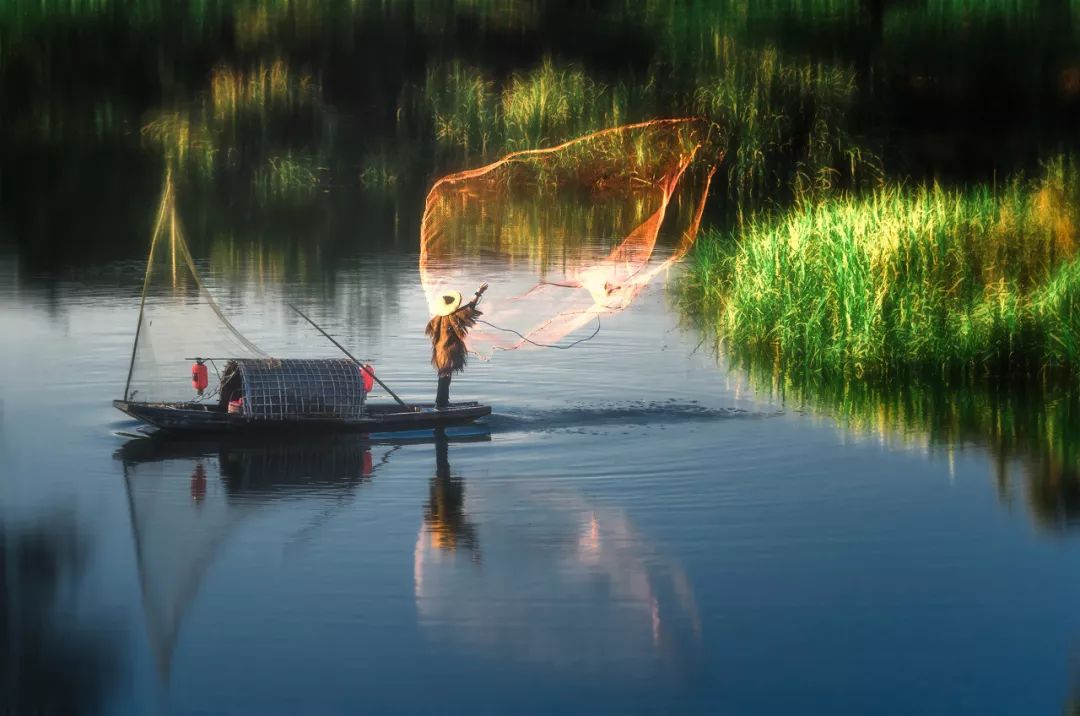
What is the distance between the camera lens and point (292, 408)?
1238cm

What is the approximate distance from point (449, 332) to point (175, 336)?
5.64 metres

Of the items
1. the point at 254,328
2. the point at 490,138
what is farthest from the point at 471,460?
the point at 490,138

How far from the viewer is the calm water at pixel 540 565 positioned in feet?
24.6

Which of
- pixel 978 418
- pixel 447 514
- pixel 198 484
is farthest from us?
pixel 978 418

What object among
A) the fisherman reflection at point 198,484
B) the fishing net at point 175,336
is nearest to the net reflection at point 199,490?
the fisherman reflection at point 198,484

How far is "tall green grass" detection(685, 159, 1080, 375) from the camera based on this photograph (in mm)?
15484

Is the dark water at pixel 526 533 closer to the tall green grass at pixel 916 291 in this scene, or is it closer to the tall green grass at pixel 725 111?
the tall green grass at pixel 916 291

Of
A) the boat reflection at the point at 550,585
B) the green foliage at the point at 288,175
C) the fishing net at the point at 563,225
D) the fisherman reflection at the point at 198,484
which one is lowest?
the boat reflection at the point at 550,585

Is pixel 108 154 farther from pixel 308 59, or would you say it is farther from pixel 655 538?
pixel 655 538

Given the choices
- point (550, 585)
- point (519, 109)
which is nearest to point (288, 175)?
point (519, 109)

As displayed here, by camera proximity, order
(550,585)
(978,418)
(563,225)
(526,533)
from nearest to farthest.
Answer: (550,585)
(526,533)
(978,418)
(563,225)

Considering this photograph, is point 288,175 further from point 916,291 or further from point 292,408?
point 292,408

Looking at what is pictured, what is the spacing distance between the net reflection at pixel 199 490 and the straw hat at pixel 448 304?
3.27 ft

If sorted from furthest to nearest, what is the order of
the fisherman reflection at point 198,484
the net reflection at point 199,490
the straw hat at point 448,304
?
the straw hat at point 448,304 → the fisherman reflection at point 198,484 → the net reflection at point 199,490
